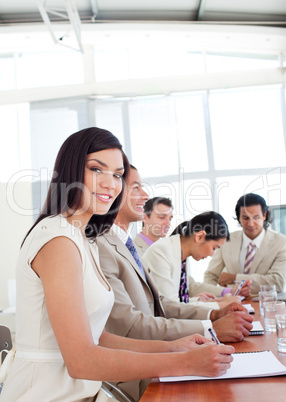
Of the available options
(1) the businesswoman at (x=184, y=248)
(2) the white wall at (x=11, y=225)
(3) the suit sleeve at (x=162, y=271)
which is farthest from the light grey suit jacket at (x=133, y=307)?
(2) the white wall at (x=11, y=225)

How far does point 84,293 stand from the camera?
135cm

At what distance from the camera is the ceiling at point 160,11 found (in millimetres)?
5891

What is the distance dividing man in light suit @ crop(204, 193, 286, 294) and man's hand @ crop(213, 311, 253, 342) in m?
1.85

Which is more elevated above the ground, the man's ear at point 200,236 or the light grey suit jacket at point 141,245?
the man's ear at point 200,236

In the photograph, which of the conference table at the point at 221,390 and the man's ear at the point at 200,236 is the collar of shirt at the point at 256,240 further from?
the conference table at the point at 221,390

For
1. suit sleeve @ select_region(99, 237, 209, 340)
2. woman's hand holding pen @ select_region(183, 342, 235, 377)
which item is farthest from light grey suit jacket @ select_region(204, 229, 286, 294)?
woman's hand holding pen @ select_region(183, 342, 235, 377)

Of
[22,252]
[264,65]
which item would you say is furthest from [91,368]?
[264,65]

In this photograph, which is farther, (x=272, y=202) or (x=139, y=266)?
(x=272, y=202)

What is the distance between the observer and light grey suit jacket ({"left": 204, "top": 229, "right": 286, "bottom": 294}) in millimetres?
3656

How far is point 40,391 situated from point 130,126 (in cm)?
559

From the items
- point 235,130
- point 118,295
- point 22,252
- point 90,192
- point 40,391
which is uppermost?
point 235,130

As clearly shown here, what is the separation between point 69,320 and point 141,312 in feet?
2.22

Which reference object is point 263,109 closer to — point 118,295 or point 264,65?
point 264,65

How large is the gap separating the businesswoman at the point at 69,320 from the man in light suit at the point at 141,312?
0.28 m
